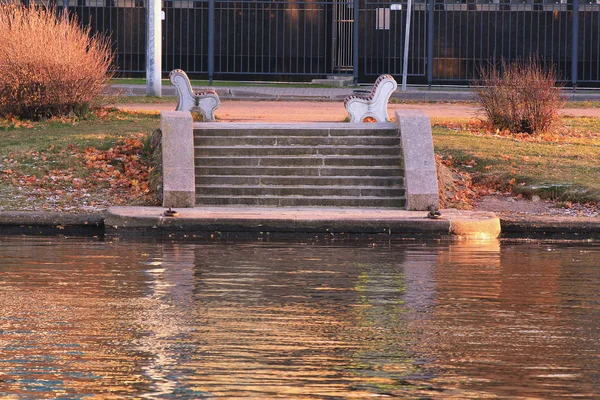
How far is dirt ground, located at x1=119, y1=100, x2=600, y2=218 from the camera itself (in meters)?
16.7

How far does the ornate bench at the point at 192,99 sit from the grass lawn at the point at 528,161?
3.41 meters

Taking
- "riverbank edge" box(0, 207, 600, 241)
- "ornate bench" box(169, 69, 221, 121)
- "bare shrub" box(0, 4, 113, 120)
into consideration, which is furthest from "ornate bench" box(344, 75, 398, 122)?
"riverbank edge" box(0, 207, 600, 241)

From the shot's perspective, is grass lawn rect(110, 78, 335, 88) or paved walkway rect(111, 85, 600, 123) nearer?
paved walkway rect(111, 85, 600, 123)

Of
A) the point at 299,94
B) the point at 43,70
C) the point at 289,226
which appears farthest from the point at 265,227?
the point at 299,94

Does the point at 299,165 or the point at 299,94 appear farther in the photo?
the point at 299,94

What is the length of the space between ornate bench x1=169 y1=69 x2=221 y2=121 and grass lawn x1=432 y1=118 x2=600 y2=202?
341 cm

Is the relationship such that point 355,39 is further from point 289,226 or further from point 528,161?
point 289,226

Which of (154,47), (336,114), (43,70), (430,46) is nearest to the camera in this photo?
(43,70)

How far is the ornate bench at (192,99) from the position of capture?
20.1 meters

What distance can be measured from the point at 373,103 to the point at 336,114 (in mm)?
3854

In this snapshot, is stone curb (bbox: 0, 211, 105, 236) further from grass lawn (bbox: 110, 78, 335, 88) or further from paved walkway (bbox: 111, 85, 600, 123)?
grass lawn (bbox: 110, 78, 335, 88)

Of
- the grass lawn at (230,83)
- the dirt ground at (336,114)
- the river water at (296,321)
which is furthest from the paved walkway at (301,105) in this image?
the river water at (296,321)

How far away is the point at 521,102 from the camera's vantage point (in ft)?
70.8

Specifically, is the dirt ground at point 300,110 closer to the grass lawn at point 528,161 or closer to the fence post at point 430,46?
the grass lawn at point 528,161
